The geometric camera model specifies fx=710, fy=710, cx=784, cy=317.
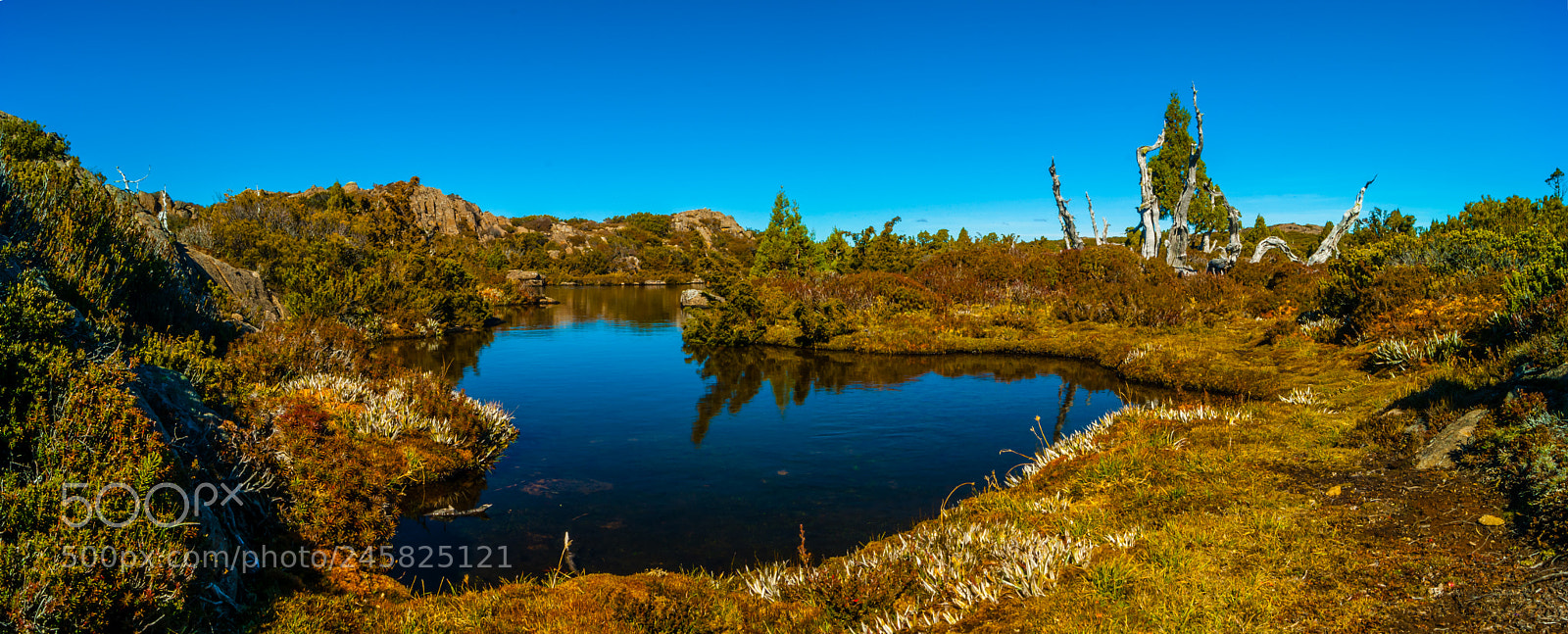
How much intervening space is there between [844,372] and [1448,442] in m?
13.6

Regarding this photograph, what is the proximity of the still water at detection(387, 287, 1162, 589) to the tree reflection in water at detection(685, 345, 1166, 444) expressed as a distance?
9 centimetres

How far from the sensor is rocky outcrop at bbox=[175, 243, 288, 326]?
20.5 metres

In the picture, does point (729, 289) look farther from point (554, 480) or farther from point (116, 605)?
point (116, 605)

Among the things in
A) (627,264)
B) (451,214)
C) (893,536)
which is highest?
(451,214)

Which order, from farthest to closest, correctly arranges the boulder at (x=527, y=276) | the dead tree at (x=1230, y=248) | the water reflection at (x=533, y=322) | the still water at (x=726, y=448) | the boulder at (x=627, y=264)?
the boulder at (x=627, y=264) < the boulder at (x=527, y=276) < the dead tree at (x=1230, y=248) < the water reflection at (x=533, y=322) < the still water at (x=726, y=448)

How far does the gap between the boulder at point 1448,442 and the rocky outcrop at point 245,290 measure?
23.9 metres

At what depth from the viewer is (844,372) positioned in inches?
776

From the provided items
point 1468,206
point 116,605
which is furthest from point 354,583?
point 1468,206

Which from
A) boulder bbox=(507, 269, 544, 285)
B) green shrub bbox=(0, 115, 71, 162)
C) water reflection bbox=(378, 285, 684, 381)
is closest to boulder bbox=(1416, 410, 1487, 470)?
water reflection bbox=(378, 285, 684, 381)

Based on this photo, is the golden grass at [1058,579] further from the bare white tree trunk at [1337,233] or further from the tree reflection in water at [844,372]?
the bare white tree trunk at [1337,233]

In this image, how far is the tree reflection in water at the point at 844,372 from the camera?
52.2 ft

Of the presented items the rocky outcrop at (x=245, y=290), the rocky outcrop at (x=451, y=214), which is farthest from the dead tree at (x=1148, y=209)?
the rocky outcrop at (x=451, y=214)

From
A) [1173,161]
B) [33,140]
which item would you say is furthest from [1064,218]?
[33,140]

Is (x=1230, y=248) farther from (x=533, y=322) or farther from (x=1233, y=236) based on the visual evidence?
(x=533, y=322)
